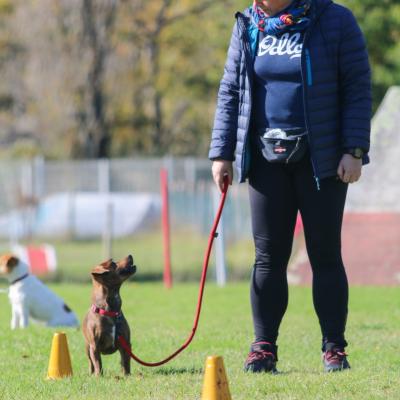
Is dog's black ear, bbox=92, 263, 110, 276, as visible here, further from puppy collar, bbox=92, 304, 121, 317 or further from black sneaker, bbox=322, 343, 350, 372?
black sneaker, bbox=322, 343, 350, 372

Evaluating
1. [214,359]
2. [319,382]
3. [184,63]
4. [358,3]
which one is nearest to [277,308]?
[319,382]

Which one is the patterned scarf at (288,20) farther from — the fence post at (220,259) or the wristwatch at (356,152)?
the fence post at (220,259)

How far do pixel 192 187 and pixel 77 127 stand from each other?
582 inches

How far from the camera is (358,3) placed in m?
21.2

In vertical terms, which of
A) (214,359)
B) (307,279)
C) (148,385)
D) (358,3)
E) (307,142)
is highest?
(358,3)

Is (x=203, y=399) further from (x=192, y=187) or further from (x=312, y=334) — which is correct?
(x=192, y=187)

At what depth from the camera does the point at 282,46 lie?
208 inches

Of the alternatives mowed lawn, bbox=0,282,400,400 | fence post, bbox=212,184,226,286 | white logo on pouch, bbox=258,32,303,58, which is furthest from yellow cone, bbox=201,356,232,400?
fence post, bbox=212,184,226,286

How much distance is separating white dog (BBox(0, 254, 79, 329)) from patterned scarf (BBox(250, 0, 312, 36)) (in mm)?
4618

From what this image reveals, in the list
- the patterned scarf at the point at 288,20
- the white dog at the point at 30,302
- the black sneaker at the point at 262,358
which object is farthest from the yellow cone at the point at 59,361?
the white dog at the point at 30,302

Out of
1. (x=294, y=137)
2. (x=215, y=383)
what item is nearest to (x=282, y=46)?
(x=294, y=137)

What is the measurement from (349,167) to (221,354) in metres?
1.90

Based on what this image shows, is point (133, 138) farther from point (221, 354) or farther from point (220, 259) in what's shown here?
point (221, 354)

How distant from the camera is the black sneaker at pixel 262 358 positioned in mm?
5488
